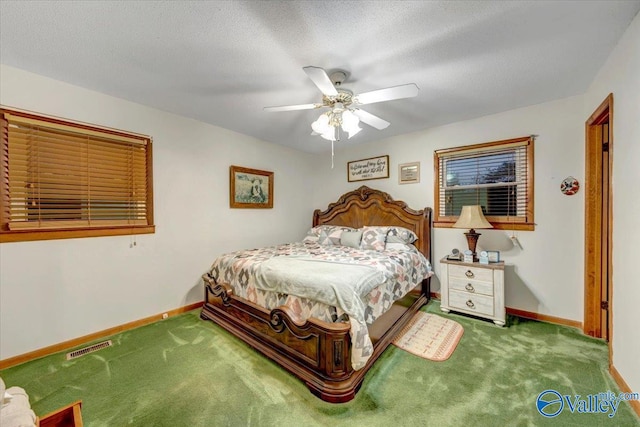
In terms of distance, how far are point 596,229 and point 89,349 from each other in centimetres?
483

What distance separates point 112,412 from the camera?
5.17ft

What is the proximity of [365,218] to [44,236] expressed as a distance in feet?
11.9

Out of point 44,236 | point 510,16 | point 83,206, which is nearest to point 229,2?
point 510,16

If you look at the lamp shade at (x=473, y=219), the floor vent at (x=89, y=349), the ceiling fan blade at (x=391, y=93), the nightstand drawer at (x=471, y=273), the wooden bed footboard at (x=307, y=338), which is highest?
the ceiling fan blade at (x=391, y=93)

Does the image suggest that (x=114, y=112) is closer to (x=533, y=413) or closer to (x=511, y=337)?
(x=533, y=413)

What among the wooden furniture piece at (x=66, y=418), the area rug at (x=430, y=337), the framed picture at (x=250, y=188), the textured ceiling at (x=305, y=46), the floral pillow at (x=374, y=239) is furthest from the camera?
the framed picture at (x=250, y=188)

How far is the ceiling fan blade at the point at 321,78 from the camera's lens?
157cm

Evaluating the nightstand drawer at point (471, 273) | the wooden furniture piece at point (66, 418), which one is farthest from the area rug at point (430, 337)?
the wooden furniture piece at point (66, 418)

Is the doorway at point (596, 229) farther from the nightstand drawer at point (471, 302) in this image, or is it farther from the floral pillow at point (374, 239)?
the floral pillow at point (374, 239)

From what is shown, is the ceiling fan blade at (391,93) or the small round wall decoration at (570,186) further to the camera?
the small round wall decoration at (570,186)

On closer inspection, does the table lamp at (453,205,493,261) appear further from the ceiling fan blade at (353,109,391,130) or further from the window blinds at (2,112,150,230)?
the window blinds at (2,112,150,230)

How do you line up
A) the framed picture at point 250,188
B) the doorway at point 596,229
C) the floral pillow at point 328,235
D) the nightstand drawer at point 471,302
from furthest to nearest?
the floral pillow at point 328,235
the framed picture at point 250,188
the nightstand drawer at point 471,302
the doorway at point 596,229

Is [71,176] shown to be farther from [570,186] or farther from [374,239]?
[570,186]

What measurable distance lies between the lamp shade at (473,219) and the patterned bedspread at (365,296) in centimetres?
66
